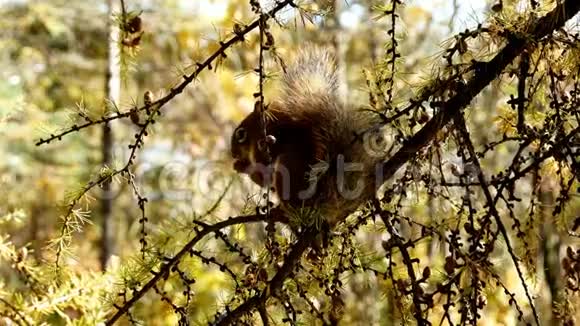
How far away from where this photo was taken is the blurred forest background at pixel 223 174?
101 centimetres

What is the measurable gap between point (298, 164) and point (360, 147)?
2.15 feet

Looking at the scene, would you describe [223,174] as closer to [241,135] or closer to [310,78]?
[241,135]

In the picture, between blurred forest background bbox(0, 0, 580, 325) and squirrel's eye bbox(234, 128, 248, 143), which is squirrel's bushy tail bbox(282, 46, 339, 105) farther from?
squirrel's eye bbox(234, 128, 248, 143)

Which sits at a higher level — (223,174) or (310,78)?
(223,174)

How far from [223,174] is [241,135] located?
4.36 ft

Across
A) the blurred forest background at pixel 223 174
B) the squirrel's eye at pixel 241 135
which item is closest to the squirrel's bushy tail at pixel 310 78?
the blurred forest background at pixel 223 174

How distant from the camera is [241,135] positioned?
6.71 ft

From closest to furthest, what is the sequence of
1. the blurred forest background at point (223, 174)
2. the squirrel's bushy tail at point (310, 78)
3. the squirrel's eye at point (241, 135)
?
the blurred forest background at point (223, 174) < the squirrel's bushy tail at point (310, 78) < the squirrel's eye at point (241, 135)

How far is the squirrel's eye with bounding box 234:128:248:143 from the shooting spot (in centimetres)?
199

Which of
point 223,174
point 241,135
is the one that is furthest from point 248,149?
point 223,174

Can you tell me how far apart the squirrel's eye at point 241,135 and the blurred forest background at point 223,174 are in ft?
0.45

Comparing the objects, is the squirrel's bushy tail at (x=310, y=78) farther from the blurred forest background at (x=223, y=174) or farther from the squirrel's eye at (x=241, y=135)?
the squirrel's eye at (x=241, y=135)

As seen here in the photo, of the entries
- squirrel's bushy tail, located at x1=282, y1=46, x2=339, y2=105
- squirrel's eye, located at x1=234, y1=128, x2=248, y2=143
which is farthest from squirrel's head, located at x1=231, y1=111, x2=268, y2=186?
squirrel's bushy tail, located at x1=282, y1=46, x2=339, y2=105

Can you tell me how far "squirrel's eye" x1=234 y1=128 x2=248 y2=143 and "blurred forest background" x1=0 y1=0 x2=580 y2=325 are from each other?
14 centimetres
